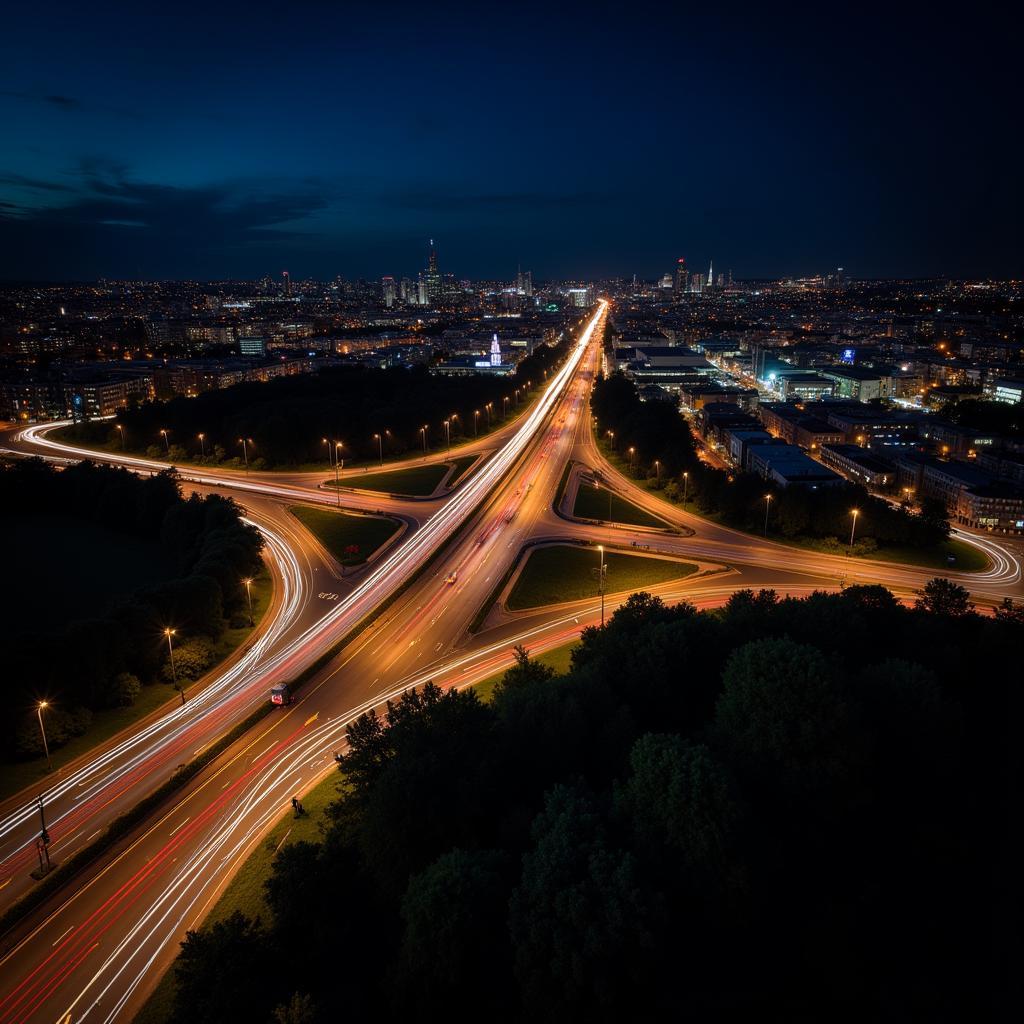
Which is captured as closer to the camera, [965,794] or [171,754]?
[965,794]

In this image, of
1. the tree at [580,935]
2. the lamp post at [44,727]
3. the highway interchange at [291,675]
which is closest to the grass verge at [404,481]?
the highway interchange at [291,675]

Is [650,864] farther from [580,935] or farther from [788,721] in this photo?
[788,721]

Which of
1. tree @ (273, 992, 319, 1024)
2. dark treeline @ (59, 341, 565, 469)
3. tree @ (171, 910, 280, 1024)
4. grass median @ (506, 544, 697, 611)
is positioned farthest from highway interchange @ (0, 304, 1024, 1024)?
dark treeline @ (59, 341, 565, 469)

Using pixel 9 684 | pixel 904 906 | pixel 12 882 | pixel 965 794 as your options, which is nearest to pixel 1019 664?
pixel 965 794

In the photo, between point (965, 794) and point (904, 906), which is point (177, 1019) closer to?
point (904, 906)

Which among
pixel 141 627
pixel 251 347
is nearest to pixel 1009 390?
pixel 141 627

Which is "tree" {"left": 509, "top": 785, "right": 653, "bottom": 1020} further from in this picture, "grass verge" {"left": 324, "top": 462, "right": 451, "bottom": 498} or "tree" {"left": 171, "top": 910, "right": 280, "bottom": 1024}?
"grass verge" {"left": 324, "top": 462, "right": 451, "bottom": 498}

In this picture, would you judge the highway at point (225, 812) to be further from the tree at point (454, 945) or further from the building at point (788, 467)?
the building at point (788, 467)
